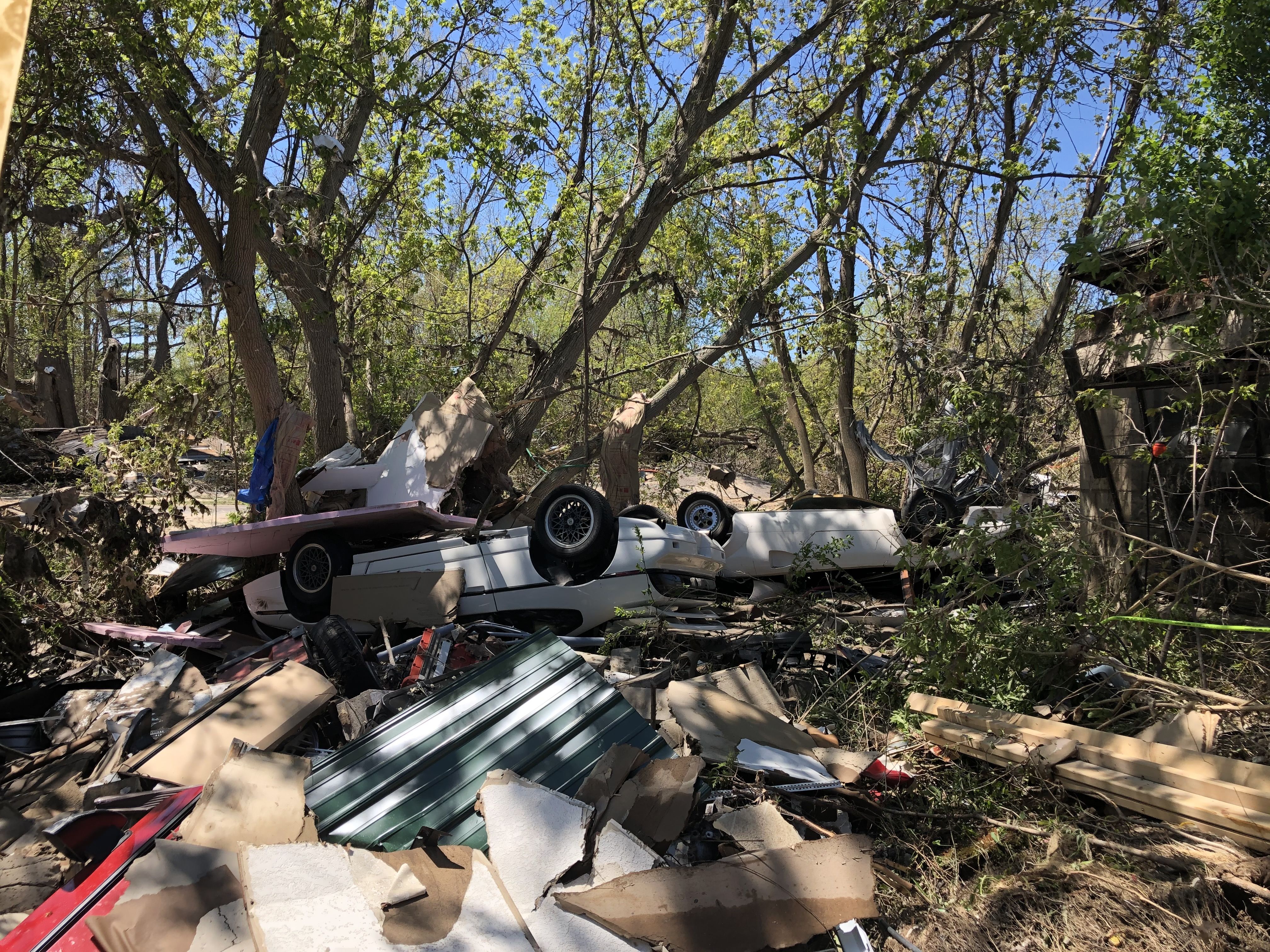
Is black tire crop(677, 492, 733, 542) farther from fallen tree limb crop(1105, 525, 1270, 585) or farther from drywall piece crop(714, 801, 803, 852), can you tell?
drywall piece crop(714, 801, 803, 852)

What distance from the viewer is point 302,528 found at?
6953 millimetres

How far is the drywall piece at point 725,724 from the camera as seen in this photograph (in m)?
4.48

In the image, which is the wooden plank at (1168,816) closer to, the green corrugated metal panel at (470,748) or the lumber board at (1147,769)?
the lumber board at (1147,769)

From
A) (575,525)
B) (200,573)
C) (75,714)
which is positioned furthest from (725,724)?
(200,573)

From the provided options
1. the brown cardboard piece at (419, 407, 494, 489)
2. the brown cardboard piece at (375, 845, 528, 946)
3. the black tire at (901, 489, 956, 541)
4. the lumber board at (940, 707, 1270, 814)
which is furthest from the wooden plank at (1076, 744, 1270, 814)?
the brown cardboard piece at (419, 407, 494, 489)

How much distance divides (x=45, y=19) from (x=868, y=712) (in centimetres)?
901

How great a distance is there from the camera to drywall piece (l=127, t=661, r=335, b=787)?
14.3 feet

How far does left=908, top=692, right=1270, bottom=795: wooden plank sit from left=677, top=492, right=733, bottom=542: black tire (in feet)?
12.0

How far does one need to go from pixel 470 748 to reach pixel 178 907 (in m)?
1.44

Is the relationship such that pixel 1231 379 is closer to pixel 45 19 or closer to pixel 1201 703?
pixel 1201 703

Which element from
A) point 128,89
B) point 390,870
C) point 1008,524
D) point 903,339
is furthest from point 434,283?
point 390,870

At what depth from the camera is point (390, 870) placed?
10.7ft

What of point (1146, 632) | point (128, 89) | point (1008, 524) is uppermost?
point (128, 89)

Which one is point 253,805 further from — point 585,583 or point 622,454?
point 622,454
